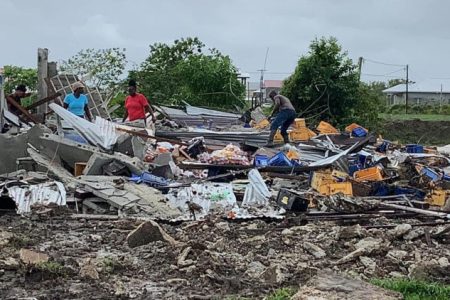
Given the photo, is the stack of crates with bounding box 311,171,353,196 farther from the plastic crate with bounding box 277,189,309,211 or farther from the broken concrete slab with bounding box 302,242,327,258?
the broken concrete slab with bounding box 302,242,327,258

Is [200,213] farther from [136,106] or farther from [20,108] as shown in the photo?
[20,108]

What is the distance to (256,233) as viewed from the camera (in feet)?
28.9

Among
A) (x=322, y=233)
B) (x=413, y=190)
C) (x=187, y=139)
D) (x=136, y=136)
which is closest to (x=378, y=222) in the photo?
(x=322, y=233)

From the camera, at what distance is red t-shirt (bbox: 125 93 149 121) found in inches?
611

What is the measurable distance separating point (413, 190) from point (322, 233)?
14.2 feet

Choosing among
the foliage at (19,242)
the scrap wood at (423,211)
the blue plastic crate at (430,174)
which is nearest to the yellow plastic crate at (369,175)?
the blue plastic crate at (430,174)

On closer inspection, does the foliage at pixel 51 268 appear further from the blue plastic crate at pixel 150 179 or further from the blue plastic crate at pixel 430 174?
the blue plastic crate at pixel 430 174

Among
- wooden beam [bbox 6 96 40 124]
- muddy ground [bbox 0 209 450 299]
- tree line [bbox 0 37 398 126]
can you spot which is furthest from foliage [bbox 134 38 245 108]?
muddy ground [bbox 0 209 450 299]

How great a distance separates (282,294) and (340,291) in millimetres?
517

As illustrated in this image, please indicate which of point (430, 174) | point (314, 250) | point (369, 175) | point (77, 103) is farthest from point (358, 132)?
point (314, 250)

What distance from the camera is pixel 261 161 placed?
1315 cm

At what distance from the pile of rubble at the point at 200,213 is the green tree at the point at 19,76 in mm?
14516

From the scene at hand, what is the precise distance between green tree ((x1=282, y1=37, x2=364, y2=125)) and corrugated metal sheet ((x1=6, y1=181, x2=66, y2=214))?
16543 mm

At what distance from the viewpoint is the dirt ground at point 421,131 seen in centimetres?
3288
